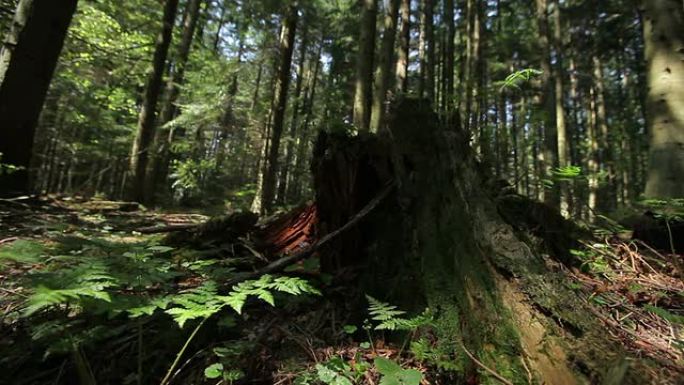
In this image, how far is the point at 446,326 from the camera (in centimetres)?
210

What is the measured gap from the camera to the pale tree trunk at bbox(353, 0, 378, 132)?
31.2 ft

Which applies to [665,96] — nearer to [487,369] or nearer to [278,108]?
[487,369]

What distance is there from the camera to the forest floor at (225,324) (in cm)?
182

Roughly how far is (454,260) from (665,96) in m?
3.33

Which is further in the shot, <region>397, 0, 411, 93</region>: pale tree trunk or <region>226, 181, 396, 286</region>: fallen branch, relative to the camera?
<region>397, 0, 411, 93</region>: pale tree trunk

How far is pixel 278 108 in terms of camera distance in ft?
31.7

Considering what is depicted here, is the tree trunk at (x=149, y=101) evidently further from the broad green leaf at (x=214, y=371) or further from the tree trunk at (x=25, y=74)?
the broad green leaf at (x=214, y=371)

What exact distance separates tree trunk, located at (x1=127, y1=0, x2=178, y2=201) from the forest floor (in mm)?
7540

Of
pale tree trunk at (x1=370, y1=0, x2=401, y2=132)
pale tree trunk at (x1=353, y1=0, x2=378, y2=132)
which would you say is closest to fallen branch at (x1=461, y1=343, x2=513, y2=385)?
pale tree trunk at (x1=353, y1=0, x2=378, y2=132)

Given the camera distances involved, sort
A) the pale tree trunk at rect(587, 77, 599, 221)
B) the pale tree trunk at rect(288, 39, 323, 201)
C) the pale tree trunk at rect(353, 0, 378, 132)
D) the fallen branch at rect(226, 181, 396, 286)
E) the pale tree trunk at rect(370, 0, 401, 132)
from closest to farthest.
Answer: the fallen branch at rect(226, 181, 396, 286), the pale tree trunk at rect(353, 0, 378, 132), the pale tree trunk at rect(370, 0, 401, 132), the pale tree trunk at rect(587, 77, 599, 221), the pale tree trunk at rect(288, 39, 323, 201)

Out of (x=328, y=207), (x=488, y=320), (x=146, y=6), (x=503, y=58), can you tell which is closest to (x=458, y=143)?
(x=328, y=207)

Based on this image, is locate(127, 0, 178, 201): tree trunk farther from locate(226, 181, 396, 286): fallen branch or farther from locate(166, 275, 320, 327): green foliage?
locate(166, 275, 320, 327): green foliage

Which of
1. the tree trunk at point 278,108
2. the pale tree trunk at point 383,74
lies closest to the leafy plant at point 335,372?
the tree trunk at point 278,108

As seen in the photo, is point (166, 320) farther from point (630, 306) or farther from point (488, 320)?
point (630, 306)
